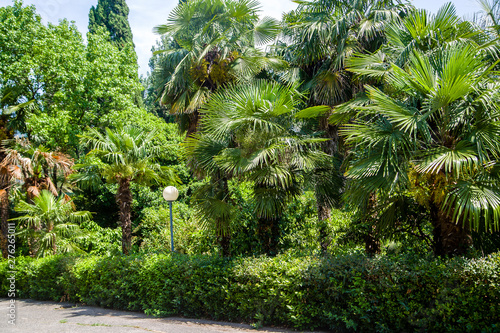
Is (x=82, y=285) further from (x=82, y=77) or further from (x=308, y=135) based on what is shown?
(x=82, y=77)

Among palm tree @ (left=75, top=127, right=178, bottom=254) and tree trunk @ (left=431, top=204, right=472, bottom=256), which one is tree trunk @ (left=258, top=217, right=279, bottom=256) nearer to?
tree trunk @ (left=431, top=204, right=472, bottom=256)

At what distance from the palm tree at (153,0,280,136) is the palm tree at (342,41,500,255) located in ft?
16.2

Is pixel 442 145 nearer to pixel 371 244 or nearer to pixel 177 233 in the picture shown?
pixel 371 244

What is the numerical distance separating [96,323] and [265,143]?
209 inches

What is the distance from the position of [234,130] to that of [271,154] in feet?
3.49

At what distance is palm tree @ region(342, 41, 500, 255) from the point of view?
5.18m

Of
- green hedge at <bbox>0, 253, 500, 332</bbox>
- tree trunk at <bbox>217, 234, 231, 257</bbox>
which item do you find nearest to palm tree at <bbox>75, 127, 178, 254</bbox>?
green hedge at <bbox>0, 253, 500, 332</bbox>

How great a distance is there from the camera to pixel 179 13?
10.5 meters

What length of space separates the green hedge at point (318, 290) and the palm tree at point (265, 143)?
5.01 feet

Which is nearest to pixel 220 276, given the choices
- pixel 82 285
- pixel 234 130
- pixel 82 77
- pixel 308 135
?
pixel 234 130

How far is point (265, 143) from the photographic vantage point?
7.55m

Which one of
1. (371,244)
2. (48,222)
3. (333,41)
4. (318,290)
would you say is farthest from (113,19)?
(318,290)

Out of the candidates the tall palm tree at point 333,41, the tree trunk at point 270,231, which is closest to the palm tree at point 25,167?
the tree trunk at point 270,231

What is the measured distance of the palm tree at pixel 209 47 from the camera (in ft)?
32.9
